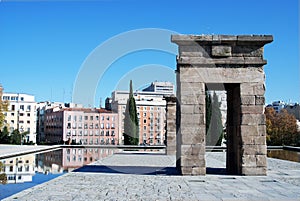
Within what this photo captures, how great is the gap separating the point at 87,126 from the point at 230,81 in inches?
2474

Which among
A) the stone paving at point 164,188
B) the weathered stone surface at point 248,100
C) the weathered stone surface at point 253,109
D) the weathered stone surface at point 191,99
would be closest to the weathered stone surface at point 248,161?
the stone paving at point 164,188

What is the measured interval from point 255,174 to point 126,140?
92.3ft

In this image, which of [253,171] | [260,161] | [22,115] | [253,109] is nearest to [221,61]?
[253,109]

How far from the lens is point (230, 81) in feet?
44.3

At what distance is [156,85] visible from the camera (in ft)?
379

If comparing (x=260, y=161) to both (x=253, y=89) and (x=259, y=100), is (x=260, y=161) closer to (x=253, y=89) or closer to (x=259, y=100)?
(x=259, y=100)

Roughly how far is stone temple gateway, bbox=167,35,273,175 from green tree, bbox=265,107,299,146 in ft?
123

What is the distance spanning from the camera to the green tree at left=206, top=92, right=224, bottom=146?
128 feet

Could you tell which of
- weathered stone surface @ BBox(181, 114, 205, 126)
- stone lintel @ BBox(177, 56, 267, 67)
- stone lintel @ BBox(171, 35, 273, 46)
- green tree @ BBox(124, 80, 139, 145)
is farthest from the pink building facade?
stone lintel @ BBox(171, 35, 273, 46)

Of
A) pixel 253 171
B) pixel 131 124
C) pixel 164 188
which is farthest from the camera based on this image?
pixel 131 124

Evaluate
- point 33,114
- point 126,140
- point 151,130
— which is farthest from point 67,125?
point 126,140

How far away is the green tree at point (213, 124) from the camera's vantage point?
3894 centimetres

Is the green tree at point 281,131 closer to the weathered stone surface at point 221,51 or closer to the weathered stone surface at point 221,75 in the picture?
the weathered stone surface at point 221,75

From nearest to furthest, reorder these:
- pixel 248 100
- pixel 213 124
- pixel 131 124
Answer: pixel 248 100, pixel 213 124, pixel 131 124
